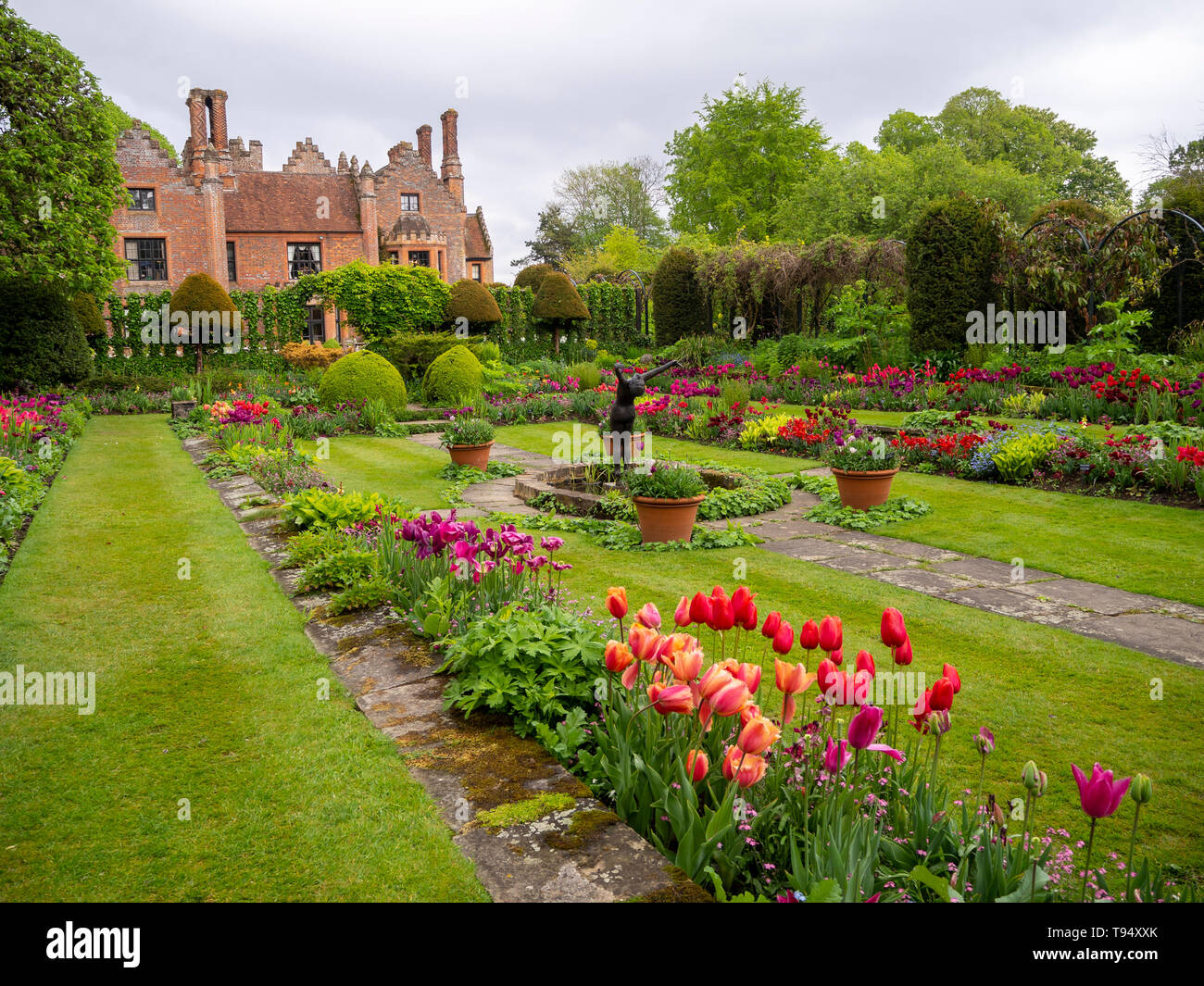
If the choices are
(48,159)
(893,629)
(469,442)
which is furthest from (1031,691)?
(48,159)

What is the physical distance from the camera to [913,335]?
16.2 m

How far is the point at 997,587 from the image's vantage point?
210 inches

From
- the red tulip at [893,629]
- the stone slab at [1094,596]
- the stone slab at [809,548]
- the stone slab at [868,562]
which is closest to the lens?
the red tulip at [893,629]

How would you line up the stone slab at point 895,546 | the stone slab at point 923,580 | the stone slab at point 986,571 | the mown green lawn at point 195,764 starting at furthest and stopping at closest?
the stone slab at point 895,546 < the stone slab at point 986,571 < the stone slab at point 923,580 < the mown green lawn at point 195,764

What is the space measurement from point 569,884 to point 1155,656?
3547 millimetres

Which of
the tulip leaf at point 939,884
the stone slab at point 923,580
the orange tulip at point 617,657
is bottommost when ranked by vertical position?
the stone slab at point 923,580

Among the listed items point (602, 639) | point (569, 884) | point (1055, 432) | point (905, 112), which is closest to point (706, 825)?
point (569, 884)

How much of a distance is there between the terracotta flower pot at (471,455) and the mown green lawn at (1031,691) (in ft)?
15.3

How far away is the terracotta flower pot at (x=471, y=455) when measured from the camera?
400 inches

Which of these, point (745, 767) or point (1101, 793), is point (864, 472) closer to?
point (745, 767)

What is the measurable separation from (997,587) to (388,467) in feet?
25.4

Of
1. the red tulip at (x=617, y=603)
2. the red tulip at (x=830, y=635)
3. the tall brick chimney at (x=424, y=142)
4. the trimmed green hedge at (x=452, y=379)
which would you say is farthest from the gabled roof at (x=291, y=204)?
the red tulip at (x=830, y=635)

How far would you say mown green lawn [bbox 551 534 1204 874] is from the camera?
9.39 feet

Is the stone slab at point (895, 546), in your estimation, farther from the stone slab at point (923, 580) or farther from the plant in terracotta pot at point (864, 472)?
the plant in terracotta pot at point (864, 472)
